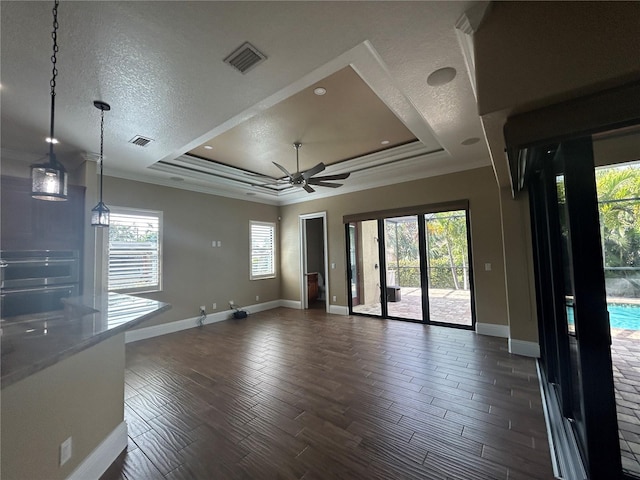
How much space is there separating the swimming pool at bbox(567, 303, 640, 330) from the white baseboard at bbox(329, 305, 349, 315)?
4.61 m

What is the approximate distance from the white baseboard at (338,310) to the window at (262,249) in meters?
1.99

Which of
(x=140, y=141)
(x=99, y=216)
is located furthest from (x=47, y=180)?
(x=140, y=141)

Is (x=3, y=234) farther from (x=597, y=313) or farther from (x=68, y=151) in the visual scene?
(x=597, y=313)

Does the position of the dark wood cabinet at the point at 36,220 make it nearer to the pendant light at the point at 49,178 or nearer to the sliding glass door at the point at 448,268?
the pendant light at the point at 49,178

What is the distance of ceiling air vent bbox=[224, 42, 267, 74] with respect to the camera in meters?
1.90

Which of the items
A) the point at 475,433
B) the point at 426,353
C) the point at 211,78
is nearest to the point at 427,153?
the point at 426,353

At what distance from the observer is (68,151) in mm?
3717

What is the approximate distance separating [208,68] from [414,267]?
4776 mm

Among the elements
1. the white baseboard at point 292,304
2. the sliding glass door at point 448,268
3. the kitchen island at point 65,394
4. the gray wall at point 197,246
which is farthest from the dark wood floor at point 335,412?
the white baseboard at point 292,304

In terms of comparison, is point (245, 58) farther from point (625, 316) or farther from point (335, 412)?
point (625, 316)

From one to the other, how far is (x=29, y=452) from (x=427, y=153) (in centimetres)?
508

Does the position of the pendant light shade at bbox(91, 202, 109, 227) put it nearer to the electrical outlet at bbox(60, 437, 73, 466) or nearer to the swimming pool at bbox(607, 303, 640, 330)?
the electrical outlet at bbox(60, 437, 73, 466)

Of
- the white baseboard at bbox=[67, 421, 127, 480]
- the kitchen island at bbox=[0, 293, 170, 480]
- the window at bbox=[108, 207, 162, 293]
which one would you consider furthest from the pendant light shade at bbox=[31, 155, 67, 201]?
the window at bbox=[108, 207, 162, 293]

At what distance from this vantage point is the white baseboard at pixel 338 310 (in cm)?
621
